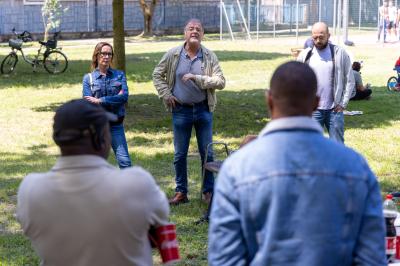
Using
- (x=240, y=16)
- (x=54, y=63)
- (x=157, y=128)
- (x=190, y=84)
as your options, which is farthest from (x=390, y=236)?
(x=240, y=16)

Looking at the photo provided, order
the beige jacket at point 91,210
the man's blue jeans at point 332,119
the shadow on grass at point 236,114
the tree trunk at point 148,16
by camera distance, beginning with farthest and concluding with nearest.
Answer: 1. the tree trunk at point 148,16
2. the shadow on grass at point 236,114
3. the man's blue jeans at point 332,119
4. the beige jacket at point 91,210

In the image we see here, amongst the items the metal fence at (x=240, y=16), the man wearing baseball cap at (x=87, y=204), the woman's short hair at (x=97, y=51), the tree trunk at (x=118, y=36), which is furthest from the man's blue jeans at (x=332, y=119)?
the metal fence at (x=240, y=16)

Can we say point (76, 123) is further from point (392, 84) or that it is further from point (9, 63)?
point (9, 63)

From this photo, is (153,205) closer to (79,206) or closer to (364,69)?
(79,206)

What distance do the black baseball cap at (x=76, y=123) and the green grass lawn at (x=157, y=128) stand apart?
140 inches

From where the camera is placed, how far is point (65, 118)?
317cm

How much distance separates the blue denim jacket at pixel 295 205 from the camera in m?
2.88

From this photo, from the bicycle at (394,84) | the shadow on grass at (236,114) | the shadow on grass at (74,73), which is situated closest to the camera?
the shadow on grass at (236,114)

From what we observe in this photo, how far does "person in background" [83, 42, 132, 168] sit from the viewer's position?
26.2 feet

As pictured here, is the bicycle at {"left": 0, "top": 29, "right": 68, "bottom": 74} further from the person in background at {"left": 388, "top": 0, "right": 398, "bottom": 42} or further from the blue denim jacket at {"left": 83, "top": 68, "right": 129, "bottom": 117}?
the person in background at {"left": 388, "top": 0, "right": 398, "bottom": 42}

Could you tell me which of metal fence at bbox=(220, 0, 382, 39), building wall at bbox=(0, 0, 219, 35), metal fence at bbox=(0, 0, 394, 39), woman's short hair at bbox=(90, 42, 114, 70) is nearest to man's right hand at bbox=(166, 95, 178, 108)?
woman's short hair at bbox=(90, 42, 114, 70)

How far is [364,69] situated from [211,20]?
96.4ft

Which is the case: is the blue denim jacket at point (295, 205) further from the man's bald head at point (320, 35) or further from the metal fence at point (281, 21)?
the metal fence at point (281, 21)

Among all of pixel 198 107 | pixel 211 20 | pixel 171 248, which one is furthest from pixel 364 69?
pixel 211 20
